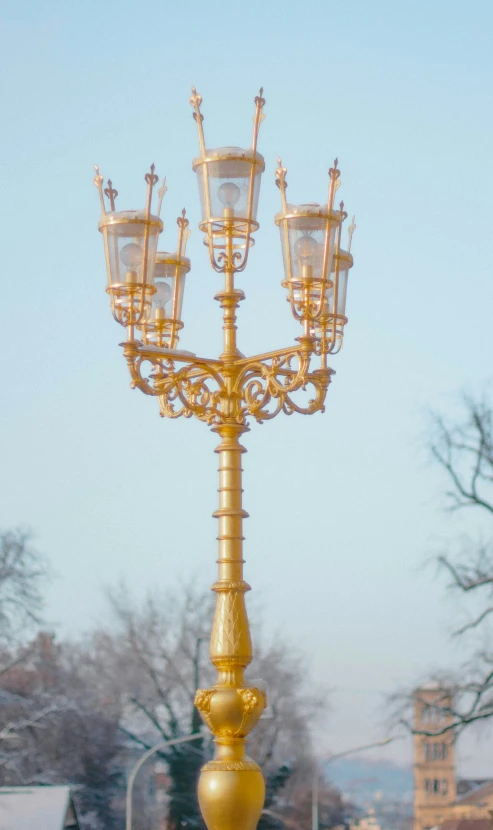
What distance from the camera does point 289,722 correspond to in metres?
58.4

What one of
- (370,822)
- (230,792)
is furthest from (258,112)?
(370,822)

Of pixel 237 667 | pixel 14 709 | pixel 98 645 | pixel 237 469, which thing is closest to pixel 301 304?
pixel 237 469

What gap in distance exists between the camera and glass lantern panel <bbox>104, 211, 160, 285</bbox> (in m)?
10.7

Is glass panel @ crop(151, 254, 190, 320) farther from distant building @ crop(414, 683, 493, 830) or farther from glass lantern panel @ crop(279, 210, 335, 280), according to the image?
distant building @ crop(414, 683, 493, 830)

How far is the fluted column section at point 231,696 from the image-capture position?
33.2 ft

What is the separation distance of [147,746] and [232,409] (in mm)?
50484

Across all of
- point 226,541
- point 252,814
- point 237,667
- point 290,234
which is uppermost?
point 290,234

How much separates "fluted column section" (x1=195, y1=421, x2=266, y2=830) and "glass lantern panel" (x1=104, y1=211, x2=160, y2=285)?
129 cm

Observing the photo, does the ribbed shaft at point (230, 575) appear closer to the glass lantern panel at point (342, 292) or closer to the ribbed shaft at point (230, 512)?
the ribbed shaft at point (230, 512)

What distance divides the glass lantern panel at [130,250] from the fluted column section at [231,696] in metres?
1.29

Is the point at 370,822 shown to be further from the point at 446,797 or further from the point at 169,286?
the point at 169,286

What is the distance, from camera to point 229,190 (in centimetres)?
1091

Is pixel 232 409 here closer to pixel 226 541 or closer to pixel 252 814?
pixel 226 541

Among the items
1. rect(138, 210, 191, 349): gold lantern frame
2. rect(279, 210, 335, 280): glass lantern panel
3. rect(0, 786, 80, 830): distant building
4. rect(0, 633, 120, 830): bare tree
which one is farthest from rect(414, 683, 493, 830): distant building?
rect(279, 210, 335, 280): glass lantern panel
